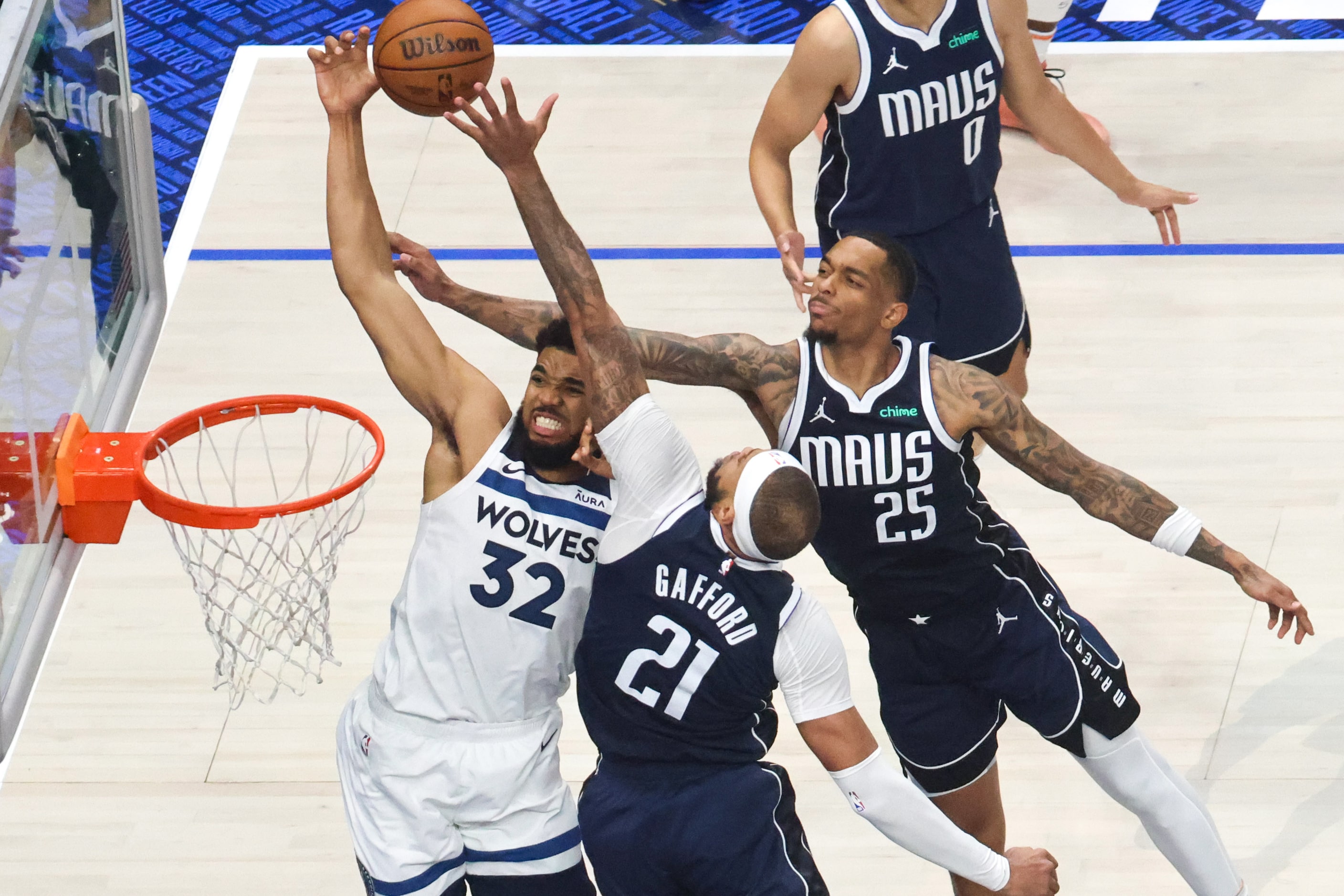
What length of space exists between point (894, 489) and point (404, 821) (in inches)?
53.9

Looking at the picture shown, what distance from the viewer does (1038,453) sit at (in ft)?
13.4

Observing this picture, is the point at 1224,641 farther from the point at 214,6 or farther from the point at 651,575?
the point at 214,6

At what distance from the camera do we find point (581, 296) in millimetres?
3680

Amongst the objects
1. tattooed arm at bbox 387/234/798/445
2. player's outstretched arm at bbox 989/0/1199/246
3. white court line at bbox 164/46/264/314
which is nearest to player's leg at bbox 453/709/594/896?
tattooed arm at bbox 387/234/798/445

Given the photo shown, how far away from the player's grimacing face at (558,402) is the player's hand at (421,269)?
0.47 meters

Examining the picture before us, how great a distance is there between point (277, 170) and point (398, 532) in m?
2.79

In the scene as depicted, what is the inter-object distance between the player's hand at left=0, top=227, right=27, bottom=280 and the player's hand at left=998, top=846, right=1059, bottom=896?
275 cm

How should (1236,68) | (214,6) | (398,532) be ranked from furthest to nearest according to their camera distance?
(214,6)
(1236,68)
(398,532)

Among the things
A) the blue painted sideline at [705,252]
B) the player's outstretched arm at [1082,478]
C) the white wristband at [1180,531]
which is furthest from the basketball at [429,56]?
the blue painted sideline at [705,252]

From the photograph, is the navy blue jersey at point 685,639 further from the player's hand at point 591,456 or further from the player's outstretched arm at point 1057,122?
the player's outstretched arm at point 1057,122

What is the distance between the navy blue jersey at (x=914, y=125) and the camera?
15.8 ft

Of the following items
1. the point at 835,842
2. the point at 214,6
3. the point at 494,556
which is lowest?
the point at 835,842

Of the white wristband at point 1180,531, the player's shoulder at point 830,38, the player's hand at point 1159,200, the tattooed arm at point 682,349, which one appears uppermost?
the player's shoulder at point 830,38

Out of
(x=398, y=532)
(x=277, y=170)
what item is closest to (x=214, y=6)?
(x=277, y=170)
